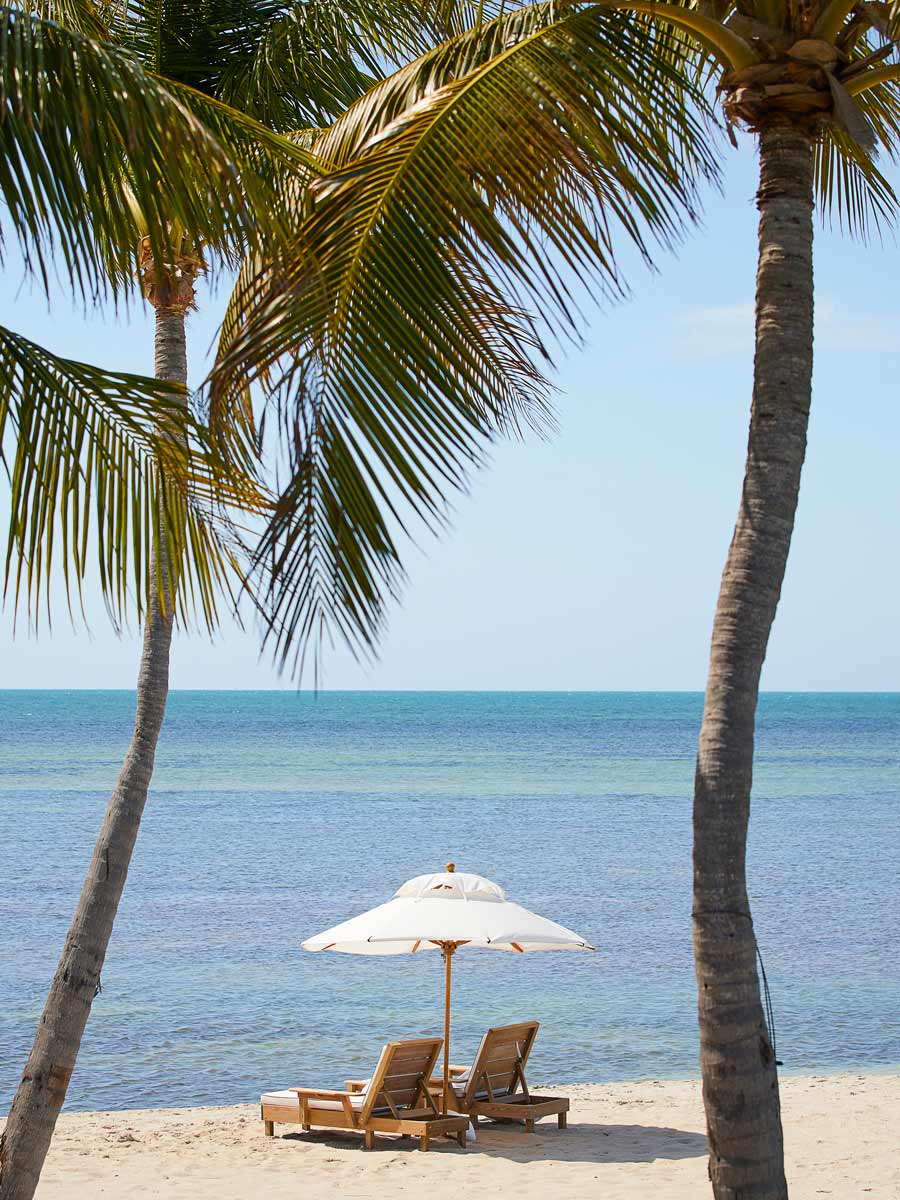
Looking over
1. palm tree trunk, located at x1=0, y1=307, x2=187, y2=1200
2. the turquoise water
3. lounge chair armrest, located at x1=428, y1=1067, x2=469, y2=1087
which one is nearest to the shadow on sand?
lounge chair armrest, located at x1=428, y1=1067, x2=469, y2=1087

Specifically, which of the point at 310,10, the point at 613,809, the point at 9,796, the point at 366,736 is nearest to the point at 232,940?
the point at 310,10

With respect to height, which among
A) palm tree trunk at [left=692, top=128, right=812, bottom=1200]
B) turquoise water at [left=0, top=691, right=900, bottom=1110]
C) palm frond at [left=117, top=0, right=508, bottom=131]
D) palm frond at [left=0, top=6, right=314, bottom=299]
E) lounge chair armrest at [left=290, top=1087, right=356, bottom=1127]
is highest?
palm frond at [left=117, top=0, right=508, bottom=131]

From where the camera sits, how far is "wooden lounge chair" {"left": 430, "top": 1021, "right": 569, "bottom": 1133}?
10430 mm

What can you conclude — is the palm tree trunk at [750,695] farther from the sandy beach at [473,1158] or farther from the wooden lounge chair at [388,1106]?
the wooden lounge chair at [388,1106]

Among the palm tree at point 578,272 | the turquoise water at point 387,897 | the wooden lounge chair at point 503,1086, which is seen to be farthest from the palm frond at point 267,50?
the wooden lounge chair at point 503,1086

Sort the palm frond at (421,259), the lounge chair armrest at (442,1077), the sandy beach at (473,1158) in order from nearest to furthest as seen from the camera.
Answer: the palm frond at (421,259) < the sandy beach at (473,1158) < the lounge chair armrest at (442,1077)

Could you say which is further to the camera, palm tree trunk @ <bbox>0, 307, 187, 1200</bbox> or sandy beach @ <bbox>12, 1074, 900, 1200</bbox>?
sandy beach @ <bbox>12, 1074, 900, 1200</bbox>

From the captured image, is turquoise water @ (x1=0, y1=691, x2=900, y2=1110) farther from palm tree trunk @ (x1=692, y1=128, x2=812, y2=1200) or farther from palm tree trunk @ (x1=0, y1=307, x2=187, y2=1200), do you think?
palm tree trunk @ (x1=692, y1=128, x2=812, y2=1200)

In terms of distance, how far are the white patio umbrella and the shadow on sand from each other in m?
0.47

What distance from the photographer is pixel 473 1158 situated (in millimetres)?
9680

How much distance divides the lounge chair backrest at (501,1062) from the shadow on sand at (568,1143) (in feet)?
0.98

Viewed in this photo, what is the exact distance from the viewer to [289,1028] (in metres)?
15.4

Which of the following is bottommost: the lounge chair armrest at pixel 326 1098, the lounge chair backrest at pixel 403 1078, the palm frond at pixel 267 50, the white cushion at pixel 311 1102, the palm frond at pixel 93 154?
the white cushion at pixel 311 1102

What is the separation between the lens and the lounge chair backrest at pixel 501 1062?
34.4 feet
